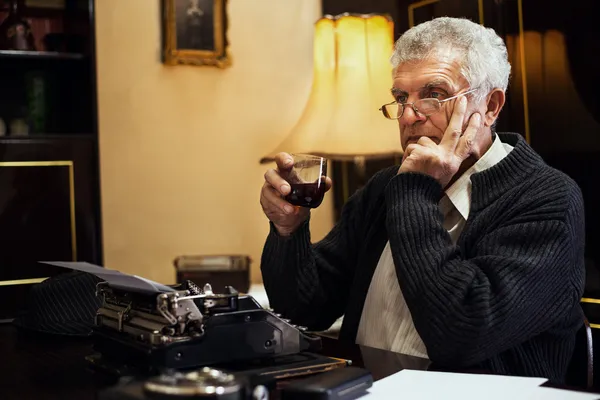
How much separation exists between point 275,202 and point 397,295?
1.11ft

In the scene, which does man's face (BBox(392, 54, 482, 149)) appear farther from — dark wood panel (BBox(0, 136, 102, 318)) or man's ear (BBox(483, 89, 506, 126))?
Answer: dark wood panel (BBox(0, 136, 102, 318))

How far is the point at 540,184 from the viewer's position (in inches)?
67.5

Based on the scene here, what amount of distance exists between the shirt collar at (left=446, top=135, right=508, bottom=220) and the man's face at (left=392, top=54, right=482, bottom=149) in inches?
3.8

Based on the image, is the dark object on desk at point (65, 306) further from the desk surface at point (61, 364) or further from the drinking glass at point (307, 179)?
the drinking glass at point (307, 179)

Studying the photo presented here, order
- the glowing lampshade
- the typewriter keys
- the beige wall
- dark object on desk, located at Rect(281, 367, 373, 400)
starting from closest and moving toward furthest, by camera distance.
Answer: the typewriter keys < dark object on desk, located at Rect(281, 367, 373, 400) < the glowing lampshade < the beige wall

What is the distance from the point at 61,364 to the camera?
4.79 feet

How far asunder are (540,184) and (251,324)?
2.48 feet

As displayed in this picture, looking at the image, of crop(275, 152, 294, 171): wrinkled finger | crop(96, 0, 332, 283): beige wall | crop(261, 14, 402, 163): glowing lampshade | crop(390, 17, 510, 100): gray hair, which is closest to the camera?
crop(275, 152, 294, 171): wrinkled finger

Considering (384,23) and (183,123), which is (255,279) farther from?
(384,23)

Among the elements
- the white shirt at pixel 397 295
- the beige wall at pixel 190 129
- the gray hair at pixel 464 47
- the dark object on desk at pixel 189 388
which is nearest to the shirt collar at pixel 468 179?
the white shirt at pixel 397 295

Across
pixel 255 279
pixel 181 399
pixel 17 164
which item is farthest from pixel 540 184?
pixel 255 279

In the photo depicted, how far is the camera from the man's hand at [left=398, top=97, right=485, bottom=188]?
1730 mm

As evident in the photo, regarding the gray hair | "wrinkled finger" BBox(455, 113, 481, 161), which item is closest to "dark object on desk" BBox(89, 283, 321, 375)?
"wrinkled finger" BBox(455, 113, 481, 161)

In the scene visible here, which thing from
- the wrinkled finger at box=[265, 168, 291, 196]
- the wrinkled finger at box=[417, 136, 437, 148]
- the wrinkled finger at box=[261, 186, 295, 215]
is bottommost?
the wrinkled finger at box=[261, 186, 295, 215]
